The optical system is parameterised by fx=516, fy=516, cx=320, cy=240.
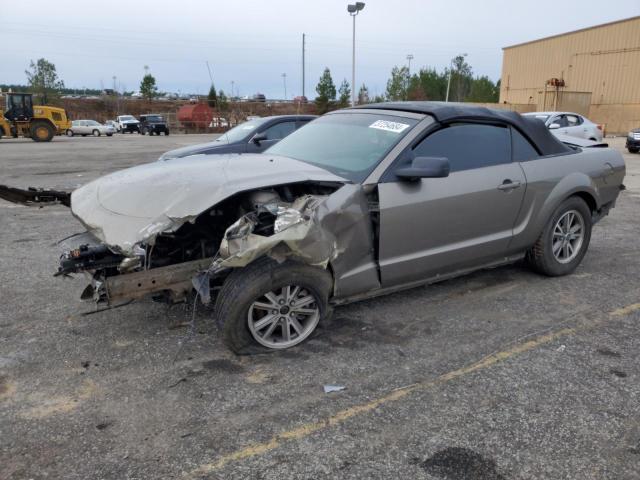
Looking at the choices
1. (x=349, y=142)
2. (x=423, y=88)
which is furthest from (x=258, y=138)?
(x=423, y=88)

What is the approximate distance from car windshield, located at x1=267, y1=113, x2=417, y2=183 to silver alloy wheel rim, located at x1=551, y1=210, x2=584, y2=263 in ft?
6.28

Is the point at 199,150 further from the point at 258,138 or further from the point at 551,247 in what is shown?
the point at 551,247

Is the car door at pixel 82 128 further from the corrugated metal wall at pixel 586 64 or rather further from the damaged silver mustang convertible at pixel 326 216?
the damaged silver mustang convertible at pixel 326 216

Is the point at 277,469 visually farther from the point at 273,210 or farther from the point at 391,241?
the point at 391,241

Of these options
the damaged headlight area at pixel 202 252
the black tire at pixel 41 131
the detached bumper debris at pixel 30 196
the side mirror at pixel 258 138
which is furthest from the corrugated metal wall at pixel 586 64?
the detached bumper debris at pixel 30 196

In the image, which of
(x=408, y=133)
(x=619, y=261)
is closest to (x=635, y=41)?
(x=619, y=261)

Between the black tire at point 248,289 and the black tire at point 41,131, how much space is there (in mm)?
29860

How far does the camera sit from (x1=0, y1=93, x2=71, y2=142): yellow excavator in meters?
28.0

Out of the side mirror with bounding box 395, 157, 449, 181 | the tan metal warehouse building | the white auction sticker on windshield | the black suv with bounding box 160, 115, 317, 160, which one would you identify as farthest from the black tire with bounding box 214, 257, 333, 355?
the tan metal warehouse building

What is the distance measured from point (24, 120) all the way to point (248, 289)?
30.5 m

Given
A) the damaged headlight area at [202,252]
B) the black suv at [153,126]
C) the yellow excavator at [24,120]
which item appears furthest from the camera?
the black suv at [153,126]

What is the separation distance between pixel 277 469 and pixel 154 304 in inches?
87.9

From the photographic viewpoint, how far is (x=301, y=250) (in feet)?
10.5

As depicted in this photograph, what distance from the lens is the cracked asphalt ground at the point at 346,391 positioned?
243 cm
